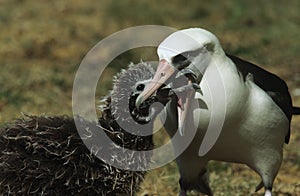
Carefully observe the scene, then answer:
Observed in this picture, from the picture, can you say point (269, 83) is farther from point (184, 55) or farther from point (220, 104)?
point (184, 55)

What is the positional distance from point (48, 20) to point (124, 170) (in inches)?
278

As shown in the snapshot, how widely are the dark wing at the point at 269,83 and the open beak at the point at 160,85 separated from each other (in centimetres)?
43

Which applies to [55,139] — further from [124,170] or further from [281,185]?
[281,185]

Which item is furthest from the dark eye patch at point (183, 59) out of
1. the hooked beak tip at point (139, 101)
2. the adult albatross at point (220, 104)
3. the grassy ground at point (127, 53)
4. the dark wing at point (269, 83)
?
the grassy ground at point (127, 53)

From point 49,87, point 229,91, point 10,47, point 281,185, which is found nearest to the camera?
point 229,91

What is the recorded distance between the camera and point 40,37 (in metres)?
9.95

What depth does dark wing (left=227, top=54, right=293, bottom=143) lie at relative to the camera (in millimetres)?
4180

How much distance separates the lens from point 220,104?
3.84 metres

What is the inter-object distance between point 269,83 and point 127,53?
4637 millimetres

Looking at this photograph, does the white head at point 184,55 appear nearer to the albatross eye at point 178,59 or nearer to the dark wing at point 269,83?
the albatross eye at point 178,59

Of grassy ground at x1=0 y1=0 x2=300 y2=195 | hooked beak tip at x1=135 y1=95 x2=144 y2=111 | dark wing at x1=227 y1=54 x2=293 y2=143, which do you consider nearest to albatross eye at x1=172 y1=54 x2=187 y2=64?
hooked beak tip at x1=135 y1=95 x2=144 y2=111

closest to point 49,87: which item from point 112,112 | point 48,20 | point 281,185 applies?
point 48,20

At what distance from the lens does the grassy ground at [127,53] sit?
19.1 ft

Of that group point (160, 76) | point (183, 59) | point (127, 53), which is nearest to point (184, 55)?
point (183, 59)
